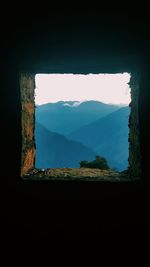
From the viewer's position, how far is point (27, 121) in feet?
7.67

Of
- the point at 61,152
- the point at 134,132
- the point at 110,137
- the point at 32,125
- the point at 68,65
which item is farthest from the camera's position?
the point at 110,137

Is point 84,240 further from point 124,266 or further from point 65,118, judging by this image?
point 65,118

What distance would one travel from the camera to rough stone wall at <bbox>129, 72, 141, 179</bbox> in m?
2.15

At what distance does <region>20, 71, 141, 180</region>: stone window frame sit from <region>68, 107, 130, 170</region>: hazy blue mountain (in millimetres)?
96726

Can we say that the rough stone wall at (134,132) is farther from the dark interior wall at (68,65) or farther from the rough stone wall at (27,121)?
the rough stone wall at (27,121)

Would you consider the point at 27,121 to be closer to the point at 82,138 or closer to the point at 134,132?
the point at 134,132

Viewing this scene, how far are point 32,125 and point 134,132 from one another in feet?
3.01

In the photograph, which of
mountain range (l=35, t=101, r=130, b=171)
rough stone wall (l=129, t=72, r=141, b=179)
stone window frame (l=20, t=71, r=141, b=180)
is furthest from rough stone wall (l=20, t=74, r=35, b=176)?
mountain range (l=35, t=101, r=130, b=171)

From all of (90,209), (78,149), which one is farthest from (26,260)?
(78,149)

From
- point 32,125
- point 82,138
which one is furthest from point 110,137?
point 32,125

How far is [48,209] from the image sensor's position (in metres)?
2.09

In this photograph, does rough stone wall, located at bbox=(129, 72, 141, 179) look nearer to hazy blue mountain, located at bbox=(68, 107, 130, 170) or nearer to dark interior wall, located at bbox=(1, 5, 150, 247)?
dark interior wall, located at bbox=(1, 5, 150, 247)

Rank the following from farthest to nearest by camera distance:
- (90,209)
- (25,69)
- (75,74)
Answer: (75,74) → (25,69) → (90,209)

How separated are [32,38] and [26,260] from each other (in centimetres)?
168
